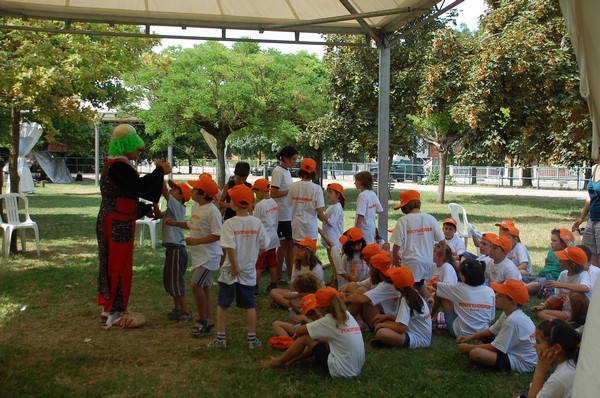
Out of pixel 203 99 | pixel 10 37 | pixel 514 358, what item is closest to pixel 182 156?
pixel 203 99

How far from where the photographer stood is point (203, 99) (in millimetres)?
21094

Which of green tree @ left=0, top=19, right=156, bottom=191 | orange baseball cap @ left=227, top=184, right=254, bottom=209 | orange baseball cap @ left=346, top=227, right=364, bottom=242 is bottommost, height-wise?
orange baseball cap @ left=346, top=227, right=364, bottom=242

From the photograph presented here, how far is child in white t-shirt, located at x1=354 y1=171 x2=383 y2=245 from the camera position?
25.3 ft

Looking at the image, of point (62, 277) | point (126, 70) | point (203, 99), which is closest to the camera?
point (62, 277)

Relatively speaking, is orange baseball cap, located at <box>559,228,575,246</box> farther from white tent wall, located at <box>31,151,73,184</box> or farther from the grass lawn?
white tent wall, located at <box>31,151,73,184</box>

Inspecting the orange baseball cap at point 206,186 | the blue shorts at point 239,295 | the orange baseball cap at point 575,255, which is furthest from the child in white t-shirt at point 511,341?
the orange baseball cap at point 206,186

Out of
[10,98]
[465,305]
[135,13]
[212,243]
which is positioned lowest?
[465,305]

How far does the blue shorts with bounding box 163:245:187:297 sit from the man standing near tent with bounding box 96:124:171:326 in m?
0.39

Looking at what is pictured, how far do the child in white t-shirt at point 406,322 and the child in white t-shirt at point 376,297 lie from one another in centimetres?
22

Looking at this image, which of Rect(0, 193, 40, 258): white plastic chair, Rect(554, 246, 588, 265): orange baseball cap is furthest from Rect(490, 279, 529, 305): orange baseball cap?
Rect(0, 193, 40, 258): white plastic chair

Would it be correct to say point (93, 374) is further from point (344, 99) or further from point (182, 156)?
point (182, 156)

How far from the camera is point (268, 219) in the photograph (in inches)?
309

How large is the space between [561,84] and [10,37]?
1103 cm

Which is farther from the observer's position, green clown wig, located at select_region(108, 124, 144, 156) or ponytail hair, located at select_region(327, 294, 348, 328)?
green clown wig, located at select_region(108, 124, 144, 156)
